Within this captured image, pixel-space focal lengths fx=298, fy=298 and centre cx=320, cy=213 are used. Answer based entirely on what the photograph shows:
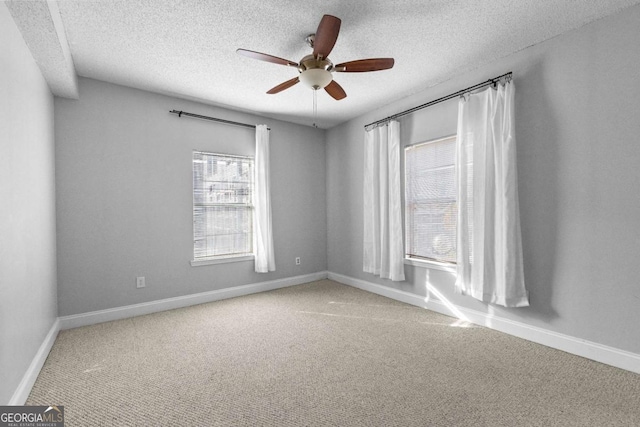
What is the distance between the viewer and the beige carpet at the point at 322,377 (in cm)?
171

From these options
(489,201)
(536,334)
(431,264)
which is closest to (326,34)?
(489,201)

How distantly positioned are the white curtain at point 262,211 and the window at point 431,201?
1.95 metres

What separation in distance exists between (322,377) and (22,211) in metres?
2.35

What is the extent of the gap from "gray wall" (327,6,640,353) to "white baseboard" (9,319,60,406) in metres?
3.70

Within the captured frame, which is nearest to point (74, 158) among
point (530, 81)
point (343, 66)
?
point (343, 66)

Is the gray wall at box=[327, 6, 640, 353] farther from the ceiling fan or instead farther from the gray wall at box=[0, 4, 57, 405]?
the gray wall at box=[0, 4, 57, 405]

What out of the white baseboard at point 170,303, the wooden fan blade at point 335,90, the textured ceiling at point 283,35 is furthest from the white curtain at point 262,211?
the wooden fan blade at point 335,90

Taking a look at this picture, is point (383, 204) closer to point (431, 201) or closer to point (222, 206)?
point (431, 201)

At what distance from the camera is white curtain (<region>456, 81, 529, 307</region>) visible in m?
2.69

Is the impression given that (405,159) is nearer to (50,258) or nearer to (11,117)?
(11,117)

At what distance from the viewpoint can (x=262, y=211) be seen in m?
4.34

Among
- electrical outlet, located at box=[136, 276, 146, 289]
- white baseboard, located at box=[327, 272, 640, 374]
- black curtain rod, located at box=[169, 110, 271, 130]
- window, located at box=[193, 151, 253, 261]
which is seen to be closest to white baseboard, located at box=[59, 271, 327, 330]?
electrical outlet, located at box=[136, 276, 146, 289]

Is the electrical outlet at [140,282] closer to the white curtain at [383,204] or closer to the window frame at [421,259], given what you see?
the white curtain at [383,204]

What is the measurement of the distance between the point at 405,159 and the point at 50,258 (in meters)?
3.92
